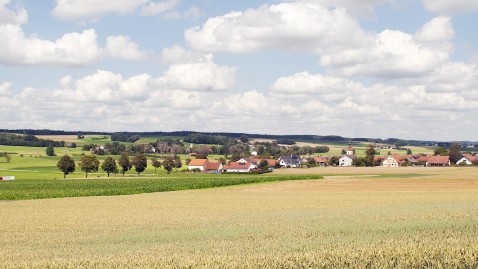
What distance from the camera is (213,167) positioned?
170m

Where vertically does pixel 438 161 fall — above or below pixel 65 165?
above

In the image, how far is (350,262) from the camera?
39.4 ft

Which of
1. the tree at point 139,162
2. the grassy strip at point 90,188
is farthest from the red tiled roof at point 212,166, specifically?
the grassy strip at point 90,188

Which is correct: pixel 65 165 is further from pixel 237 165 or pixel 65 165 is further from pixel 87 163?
pixel 237 165

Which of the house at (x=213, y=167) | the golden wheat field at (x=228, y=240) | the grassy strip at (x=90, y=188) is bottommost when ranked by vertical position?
the house at (x=213, y=167)

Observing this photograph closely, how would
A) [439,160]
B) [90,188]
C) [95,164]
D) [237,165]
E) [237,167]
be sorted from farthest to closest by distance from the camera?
[439,160], [237,165], [237,167], [95,164], [90,188]

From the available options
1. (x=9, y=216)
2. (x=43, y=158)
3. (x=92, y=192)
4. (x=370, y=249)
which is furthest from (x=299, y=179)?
(x=43, y=158)

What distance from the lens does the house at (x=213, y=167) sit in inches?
6506

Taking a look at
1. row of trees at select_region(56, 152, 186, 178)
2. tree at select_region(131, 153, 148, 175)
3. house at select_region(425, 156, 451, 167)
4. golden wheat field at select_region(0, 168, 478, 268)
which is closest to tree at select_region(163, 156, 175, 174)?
row of trees at select_region(56, 152, 186, 178)

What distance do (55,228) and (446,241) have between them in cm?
2260

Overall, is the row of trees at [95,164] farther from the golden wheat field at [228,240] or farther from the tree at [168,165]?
the golden wheat field at [228,240]

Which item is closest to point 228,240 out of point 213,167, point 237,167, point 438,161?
point 213,167

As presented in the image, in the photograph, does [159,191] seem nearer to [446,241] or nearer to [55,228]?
[55,228]

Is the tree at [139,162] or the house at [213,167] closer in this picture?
the tree at [139,162]
